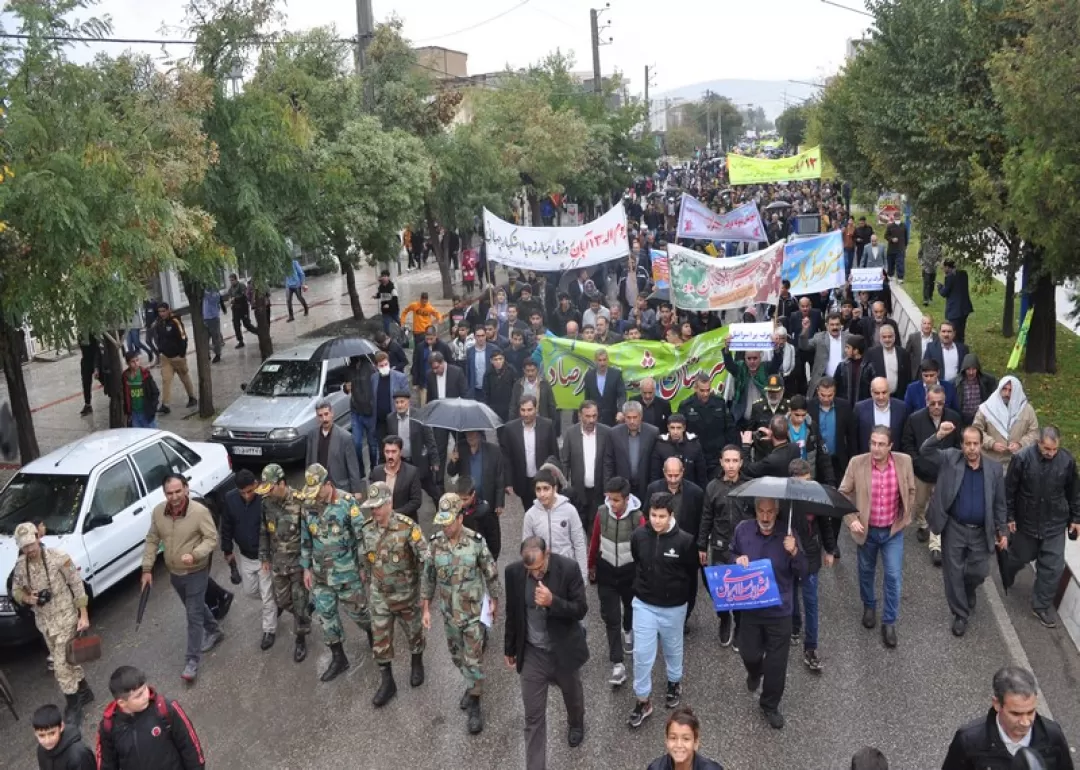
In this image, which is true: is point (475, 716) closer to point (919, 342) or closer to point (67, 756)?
point (67, 756)

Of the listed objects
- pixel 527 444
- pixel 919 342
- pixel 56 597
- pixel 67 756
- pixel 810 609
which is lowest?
pixel 810 609

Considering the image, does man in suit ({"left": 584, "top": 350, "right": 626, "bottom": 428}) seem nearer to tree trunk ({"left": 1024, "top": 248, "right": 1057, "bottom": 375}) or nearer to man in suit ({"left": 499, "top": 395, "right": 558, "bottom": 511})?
man in suit ({"left": 499, "top": 395, "right": 558, "bottom": 511})

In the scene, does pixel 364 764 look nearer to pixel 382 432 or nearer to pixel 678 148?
pixel 382 432

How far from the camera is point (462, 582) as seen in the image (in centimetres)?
657

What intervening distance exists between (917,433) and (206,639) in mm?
6700

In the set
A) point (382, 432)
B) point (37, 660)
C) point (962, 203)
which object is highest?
point (962, 203)

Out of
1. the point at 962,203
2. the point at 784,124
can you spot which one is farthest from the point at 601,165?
the point at 784,124

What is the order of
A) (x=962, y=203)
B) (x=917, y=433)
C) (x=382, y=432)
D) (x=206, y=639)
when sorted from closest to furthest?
1. (x=206, y=639)
2. (x=917, y=433)
3. (x=382, y=432)
4. (x=962, y=203)

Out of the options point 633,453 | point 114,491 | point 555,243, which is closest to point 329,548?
point 633,453

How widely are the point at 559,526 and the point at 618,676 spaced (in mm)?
1245

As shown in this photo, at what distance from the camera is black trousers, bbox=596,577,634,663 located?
7078mm

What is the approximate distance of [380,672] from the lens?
7.58 m

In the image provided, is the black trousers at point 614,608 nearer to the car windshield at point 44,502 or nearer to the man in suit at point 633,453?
the man in suit at point 633,453

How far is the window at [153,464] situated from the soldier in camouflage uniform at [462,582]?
436cm
